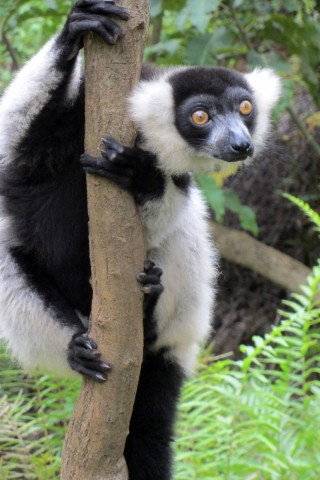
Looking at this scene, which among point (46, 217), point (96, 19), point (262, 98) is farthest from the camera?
point (262, 98)

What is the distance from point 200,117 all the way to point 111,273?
0.94 m

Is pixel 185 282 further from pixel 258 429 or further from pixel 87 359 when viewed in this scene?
pixel 258 429

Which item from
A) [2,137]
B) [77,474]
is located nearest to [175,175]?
[2,137]

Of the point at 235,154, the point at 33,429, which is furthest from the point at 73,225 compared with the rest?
the point at 33,429

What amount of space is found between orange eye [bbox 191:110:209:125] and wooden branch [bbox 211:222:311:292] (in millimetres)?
4258

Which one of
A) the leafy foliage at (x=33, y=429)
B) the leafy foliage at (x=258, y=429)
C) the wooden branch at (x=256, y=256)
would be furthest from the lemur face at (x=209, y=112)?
the wooden branch at (x=256, y=256)

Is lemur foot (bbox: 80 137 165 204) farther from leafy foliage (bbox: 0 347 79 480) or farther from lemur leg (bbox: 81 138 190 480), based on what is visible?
leafy foliage (bbox: 0 347 79 480)

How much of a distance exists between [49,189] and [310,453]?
2.48m

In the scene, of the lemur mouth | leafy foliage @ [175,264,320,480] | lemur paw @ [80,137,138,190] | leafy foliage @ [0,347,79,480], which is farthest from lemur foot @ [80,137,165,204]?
leafy foliage @ [0,347,79,480]

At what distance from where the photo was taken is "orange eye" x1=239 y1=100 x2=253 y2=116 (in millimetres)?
3818

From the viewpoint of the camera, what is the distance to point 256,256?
8.03 m

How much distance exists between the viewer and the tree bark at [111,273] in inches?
133

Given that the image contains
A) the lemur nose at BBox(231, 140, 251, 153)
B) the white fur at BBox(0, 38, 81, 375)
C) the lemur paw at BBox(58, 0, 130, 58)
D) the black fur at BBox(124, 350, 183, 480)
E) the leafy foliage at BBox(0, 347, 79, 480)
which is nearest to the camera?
the lemur paw at BBox(58, 0, 130, 58)

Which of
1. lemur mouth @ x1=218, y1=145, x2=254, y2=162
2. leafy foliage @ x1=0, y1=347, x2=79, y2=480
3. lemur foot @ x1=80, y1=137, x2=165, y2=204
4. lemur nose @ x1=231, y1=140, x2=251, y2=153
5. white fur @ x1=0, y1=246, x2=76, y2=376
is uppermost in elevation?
lemur nose @ x1=231, y1=140, x2=251, y2=153
